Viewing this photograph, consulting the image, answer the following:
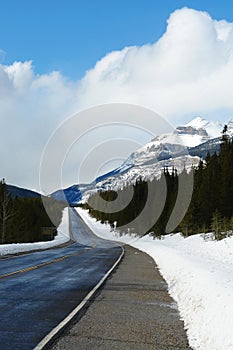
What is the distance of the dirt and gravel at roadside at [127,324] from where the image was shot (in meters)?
6.10

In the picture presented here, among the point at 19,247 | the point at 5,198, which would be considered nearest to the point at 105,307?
the point at 19,247

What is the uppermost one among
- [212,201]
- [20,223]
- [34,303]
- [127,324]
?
[212,201]

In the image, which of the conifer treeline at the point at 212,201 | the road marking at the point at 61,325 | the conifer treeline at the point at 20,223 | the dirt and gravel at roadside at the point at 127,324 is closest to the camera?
the road marking at the point at 61,325

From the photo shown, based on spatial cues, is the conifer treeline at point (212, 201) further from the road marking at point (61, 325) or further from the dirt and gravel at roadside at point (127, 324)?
the road marking at point (61, 325)

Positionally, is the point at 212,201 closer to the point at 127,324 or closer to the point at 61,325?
the point at 127,324

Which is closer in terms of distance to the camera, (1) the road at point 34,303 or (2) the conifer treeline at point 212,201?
(1) the road at point 34,303

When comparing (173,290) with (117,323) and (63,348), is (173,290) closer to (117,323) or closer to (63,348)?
(117,323)

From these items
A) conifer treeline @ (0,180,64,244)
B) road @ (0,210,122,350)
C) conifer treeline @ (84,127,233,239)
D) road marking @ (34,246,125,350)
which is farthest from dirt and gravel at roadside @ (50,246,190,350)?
conifer treeline @ (0,180,64,244)

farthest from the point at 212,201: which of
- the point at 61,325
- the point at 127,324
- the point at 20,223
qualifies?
the point at 61,325

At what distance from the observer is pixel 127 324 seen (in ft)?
24.7

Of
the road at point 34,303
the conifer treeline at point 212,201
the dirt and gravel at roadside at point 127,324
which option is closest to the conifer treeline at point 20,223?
the conifer treeline at point 212,201

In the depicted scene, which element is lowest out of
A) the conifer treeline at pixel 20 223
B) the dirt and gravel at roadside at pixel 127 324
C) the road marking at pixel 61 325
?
the dirt and gravel at roadside at pixel 127 324

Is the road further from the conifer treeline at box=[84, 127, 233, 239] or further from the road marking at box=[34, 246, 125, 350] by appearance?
the conifer treeline at box=[84, 127, 233, 239]

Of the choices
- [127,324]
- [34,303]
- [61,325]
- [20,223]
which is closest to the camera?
[61,325]
